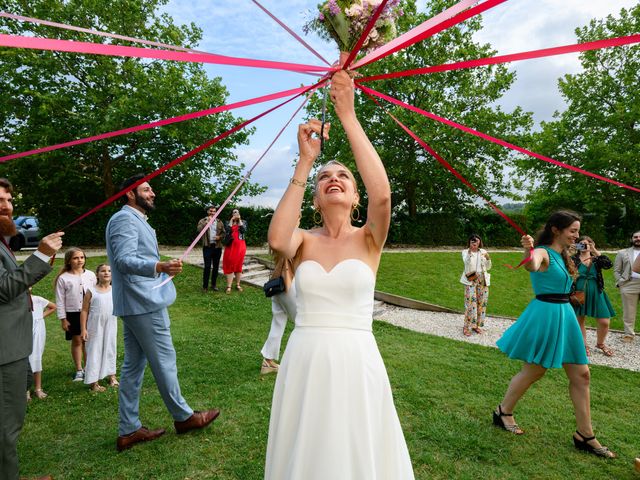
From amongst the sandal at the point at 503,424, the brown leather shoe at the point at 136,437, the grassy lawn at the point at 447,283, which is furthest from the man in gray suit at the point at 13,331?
the grassy lawn at the point at 447,283

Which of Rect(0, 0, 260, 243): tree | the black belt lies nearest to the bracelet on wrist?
the black belt

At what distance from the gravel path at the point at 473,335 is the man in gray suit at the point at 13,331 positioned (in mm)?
7349

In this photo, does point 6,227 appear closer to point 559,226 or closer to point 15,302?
point 15,302

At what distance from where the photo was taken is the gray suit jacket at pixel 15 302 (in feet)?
8.38

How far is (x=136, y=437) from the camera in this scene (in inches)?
147

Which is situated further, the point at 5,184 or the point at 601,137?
the point at 601,137

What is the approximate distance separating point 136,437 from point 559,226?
4.49m

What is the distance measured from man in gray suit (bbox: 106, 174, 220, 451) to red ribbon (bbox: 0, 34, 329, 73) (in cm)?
188

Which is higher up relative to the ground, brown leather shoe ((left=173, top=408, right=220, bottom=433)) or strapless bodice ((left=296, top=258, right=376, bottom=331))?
strapless bodice ((left=296, top=258, right=376, bottom=331))

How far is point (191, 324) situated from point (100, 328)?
3.44 m

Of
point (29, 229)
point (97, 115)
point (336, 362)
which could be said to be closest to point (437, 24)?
point (336, 362)

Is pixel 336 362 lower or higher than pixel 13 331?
higher

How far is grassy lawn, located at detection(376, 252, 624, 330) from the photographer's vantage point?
39.0 feet

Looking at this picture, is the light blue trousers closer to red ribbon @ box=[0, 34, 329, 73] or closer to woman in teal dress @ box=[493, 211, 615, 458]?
red ribbon @ box=[0, 34, 329, 73]
